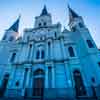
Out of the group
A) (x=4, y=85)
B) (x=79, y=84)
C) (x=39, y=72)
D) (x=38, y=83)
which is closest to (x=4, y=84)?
(x=4, y=85)

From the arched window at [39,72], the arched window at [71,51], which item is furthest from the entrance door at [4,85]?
the arched window at [71,51]

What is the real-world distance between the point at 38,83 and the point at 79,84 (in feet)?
16.5

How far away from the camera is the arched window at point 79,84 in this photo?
12.1m

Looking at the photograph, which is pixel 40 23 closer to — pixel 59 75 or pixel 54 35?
pixel 54 35

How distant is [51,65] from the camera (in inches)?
570

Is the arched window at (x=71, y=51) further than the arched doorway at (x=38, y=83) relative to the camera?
Yes

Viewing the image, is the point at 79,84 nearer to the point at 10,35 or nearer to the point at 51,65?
the point at 51,65

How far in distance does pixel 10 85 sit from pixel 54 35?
33.3ft

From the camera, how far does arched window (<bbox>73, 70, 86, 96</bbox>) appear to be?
12125mm

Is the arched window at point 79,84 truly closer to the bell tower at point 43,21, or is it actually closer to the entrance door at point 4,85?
the entrance door at point 4,85

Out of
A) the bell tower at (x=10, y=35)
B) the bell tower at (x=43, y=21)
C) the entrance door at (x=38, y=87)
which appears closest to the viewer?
the entrance door at (x=38, y=87)

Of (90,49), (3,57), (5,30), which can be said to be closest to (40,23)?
(5,30)

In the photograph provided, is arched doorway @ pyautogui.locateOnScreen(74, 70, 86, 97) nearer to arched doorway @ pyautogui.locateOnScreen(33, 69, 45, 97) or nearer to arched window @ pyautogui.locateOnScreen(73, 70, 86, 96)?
arched window @ pyautogui.locateOnScreen(73, 70, 86, 96)

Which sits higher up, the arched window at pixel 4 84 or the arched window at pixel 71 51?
the arched window at pixel 71 51
